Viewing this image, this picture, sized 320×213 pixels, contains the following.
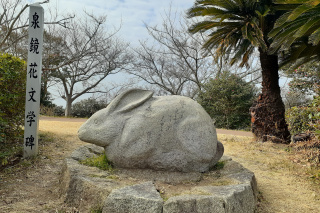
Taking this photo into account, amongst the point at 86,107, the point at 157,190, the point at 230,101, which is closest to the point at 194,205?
the point at 157,190

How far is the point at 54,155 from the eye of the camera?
17.9 feet

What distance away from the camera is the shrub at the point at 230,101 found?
1405 centimetres

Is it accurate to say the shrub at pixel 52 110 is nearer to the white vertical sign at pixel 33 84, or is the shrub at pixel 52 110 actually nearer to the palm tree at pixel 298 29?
the white vertical sign at pixel 33 84

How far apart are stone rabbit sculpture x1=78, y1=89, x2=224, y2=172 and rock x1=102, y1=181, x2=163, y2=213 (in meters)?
0.73

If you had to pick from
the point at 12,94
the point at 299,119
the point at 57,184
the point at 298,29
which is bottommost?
the point at 57,184

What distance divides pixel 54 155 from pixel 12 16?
8.31 m

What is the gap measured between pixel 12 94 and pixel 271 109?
22.6ft

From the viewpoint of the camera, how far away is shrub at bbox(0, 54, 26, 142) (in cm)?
509

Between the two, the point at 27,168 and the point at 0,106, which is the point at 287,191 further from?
the point at 0,106

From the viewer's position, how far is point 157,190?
288 cm

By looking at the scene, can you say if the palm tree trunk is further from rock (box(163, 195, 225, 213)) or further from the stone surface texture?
rock (box(163, 195, 225, 213))

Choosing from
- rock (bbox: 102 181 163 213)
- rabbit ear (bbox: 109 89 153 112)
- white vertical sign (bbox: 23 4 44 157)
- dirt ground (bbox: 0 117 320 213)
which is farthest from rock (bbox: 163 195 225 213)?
→ white vertical sign (bbox: 23 4 44 157)

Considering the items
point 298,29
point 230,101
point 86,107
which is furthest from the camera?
point 86,107

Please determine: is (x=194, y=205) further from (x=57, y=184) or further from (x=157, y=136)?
(x=57, y=184)
